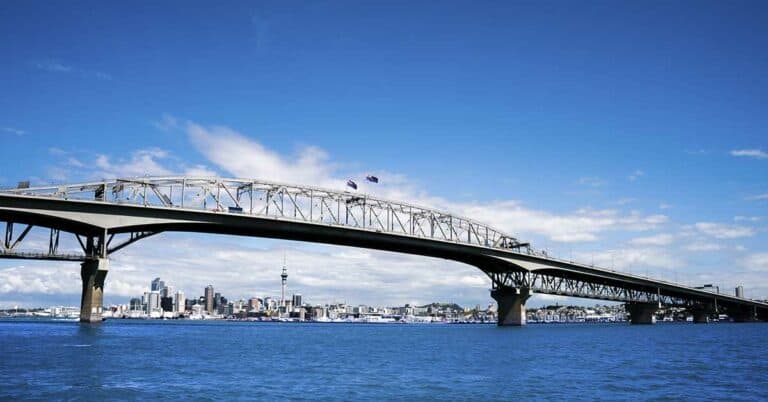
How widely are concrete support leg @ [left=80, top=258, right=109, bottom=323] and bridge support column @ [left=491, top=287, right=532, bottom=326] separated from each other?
252ft

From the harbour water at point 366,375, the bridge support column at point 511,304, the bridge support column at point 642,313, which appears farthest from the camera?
the bridge support column at point 642,313

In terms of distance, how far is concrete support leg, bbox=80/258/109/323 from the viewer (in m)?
75.9

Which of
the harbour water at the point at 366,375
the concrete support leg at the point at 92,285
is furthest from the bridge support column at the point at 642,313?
the concrete support leg at the point at 92,285

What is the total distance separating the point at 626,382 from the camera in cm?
3134

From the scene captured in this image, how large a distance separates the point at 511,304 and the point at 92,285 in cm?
7966

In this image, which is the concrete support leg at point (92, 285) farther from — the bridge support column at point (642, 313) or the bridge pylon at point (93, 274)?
the bridge support column at point (642, 313)

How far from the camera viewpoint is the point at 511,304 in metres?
128

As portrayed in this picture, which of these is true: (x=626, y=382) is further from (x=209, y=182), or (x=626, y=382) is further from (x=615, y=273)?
(x=615, y=273)

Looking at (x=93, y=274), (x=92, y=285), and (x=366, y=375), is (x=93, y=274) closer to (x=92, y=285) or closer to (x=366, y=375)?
(x=92, y=285)

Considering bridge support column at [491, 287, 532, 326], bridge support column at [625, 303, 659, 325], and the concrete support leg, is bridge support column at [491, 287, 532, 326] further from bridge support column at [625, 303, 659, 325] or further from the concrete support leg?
the concrete support leg

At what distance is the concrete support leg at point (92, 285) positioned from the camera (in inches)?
2987

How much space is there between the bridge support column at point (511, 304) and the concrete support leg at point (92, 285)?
76711 millimetres

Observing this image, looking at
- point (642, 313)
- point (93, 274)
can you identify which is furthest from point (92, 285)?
point (642, 313)

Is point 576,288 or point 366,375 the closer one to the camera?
point 366,375
